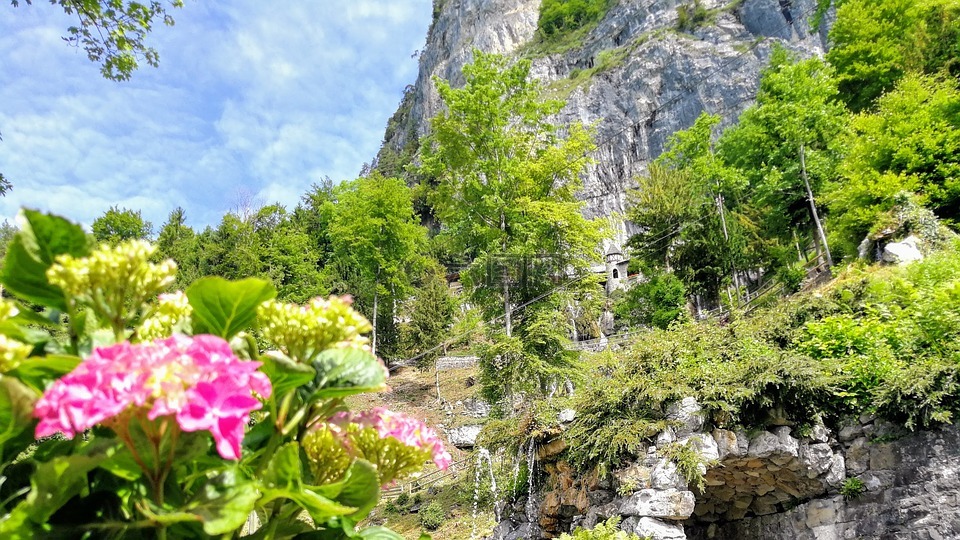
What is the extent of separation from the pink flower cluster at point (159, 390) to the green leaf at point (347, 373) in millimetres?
129

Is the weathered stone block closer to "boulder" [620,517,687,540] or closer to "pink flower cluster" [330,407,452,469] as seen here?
"boulder" [620,517,687,540]

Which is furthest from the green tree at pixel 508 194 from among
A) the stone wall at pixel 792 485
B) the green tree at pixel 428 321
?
the green tree at pixel 428 321

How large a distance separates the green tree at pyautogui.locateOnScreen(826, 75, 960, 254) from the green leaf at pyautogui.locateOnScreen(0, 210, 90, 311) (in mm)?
11464

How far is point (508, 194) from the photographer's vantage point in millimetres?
11180

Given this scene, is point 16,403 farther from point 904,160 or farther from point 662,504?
point 904,160

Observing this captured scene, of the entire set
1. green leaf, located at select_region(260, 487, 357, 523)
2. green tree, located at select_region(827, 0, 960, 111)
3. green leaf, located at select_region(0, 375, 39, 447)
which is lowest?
green leaf, located at select_region(260, 487, 357, 523)

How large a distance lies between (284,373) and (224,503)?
0.48 ft

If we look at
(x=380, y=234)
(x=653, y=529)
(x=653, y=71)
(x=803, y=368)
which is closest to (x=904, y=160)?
(x=803, y=368)

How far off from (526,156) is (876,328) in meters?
7.77

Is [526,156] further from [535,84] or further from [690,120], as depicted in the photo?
[690,120]

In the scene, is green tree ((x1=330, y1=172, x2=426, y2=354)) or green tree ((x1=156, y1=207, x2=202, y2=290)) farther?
green tree ((x1=156, y1=207, x2=202, y2=290))

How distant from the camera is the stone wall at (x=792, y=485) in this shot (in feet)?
14.7

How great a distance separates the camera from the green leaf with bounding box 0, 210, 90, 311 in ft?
1.87

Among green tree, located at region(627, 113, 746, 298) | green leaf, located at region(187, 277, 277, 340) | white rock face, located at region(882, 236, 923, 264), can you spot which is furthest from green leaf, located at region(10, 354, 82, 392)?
green tree, located at region(627, 113, 746, 298)
